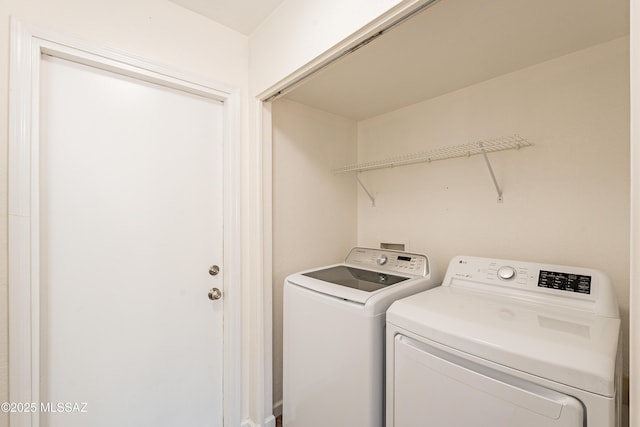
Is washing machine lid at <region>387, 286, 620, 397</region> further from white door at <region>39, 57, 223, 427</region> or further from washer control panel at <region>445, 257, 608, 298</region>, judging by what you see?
white door at <region>39, 57, 223, 427</region>

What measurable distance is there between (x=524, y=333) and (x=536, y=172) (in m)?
1.01

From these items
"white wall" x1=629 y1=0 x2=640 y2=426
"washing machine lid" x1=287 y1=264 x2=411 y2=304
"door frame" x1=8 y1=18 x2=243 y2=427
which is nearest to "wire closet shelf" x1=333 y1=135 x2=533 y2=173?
"washing machine lid" x1=287 y1=264 x2=411 y2=304

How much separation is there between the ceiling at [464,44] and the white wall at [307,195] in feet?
0.87

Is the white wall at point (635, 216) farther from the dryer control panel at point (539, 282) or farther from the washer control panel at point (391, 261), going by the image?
the washer control panel at point (391, 261)

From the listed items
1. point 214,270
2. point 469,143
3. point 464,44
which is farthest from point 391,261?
point 464,44

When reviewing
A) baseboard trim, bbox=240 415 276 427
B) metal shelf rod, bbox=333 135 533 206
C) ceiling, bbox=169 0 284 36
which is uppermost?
ceiling, bbox=169 0 284 36

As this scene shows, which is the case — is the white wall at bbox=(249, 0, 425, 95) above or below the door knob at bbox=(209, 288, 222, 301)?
above

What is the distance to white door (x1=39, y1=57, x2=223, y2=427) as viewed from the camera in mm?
1232

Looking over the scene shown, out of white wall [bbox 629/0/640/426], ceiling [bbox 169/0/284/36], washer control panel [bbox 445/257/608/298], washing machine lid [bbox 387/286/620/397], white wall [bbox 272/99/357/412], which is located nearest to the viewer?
white wall [bbox 629/0/640/426]

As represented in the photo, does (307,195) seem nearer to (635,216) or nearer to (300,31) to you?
(300,31)

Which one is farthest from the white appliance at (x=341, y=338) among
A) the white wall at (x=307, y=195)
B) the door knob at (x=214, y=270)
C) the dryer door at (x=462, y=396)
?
the door knob at (x=214, y=270)

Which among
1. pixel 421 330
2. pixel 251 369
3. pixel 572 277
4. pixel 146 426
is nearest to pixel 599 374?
pixel 421 330

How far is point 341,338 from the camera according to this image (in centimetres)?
133

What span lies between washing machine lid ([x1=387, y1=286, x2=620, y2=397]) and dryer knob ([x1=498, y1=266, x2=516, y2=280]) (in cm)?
11
